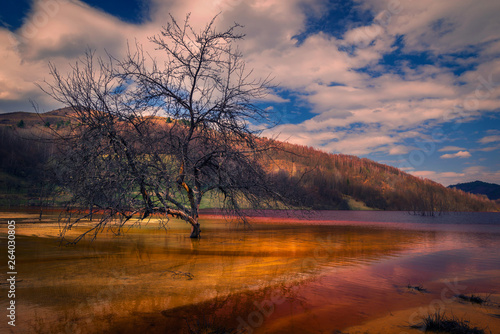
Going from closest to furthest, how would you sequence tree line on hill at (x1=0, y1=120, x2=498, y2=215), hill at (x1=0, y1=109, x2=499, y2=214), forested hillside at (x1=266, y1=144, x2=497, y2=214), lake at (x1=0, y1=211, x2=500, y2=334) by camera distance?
lake at (x1=0, y1=211, x2=500, y2=334) → tree line on hill at (x1=0, y1=120, x2=498, y2=215) → hill at (x1=0, y1=109, x2=499, y2=214) → forested hillside at (x1=266, y1=144, x2=497, y2=214)

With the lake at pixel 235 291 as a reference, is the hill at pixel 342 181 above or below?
above

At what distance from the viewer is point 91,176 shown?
343 inches

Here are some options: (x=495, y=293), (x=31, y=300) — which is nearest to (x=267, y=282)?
(x=31, y=300)

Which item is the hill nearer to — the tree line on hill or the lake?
the tree line on hill

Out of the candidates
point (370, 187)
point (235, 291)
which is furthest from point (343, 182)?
point (235, 291)

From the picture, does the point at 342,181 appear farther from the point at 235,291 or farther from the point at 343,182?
the point at 235,291

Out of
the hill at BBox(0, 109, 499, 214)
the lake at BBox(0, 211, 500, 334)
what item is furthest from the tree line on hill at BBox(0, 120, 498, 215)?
the lake at BBox(0, 211, 500, 334)

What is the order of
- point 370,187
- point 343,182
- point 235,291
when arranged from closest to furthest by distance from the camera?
point 235,291 → point 343,182 → point 370,187

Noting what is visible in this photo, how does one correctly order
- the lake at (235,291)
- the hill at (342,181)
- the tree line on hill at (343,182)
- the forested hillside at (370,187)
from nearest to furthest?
the lake at (235,291)
the tree line on hill at (343,182)
the hill at (342,181)
the forested hillside at (370,187)

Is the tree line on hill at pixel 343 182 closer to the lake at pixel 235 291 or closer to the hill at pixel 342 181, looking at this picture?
the hill at pixel 342 181

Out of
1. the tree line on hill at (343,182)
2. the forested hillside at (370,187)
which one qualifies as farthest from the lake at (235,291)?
the forested hillside at (370,187)

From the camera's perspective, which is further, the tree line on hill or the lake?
the tree line on hill

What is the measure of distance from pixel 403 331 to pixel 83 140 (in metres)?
9.41

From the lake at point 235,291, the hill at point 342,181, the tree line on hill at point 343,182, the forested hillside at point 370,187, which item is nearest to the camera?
the lake at point 235,291
